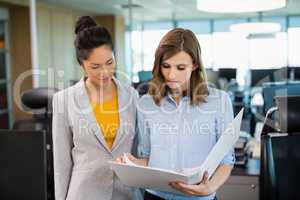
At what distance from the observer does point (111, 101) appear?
179 cm

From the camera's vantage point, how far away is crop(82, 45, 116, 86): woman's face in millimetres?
1716

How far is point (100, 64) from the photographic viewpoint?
1.72 meters

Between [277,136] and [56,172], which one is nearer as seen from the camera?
[56,172]

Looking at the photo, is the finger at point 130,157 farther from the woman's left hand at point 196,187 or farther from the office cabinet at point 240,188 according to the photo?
the office cabinet at point 240,188

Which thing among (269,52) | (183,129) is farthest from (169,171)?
(269,52)

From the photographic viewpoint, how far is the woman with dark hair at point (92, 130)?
5.63ft

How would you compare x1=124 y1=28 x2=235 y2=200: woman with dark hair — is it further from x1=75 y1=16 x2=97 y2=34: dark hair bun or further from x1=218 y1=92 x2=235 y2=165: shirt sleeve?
x1=75 y1=16 x2=97 y2=34: dark hair bun

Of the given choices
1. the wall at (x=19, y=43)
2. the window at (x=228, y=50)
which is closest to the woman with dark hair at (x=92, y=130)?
the wall at (x=19, y=43)

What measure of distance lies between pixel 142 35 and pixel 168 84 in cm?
1013

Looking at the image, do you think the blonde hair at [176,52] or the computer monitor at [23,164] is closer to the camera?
the blonde hair at [176,52]

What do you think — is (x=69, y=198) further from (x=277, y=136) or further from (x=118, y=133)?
(x=277, y=136)

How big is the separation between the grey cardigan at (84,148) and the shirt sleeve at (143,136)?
0.04 meters

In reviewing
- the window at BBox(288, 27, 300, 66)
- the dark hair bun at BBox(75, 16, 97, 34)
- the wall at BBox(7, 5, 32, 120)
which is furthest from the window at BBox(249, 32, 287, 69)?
the dark hair bun at BBox(75, 16, 97, 34)

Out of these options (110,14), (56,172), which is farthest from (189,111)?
(110,14)
